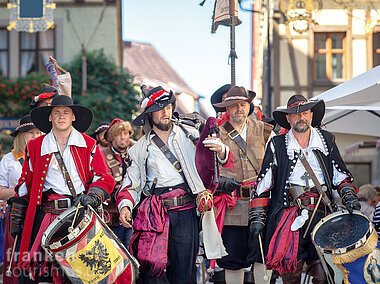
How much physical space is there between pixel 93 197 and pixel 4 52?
55.2 ft

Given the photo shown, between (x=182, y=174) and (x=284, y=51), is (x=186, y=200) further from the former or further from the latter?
(x=284, y=51)

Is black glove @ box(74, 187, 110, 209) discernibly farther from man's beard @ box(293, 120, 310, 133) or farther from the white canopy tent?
the white canopy tent

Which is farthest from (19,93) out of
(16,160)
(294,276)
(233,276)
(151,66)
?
(151,66)

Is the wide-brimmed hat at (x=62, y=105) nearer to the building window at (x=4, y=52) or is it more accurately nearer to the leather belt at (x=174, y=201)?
the leather belt at (x=174, y=201)

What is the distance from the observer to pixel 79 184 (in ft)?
25.0

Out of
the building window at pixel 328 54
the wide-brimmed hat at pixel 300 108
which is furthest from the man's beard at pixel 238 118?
the building window at pixel 328 54

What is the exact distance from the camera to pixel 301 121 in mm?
7645

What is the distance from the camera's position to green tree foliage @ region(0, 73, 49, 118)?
2228 centimetres

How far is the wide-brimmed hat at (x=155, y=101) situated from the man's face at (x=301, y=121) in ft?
3.44

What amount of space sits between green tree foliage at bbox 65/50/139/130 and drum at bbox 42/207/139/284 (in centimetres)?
1511

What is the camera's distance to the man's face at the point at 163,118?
7707 millimetres

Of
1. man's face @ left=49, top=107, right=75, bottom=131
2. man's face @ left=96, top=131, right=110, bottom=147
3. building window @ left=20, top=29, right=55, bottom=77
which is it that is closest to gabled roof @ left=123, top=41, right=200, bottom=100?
building window @ left=20, top=29, right=55, bottom=77

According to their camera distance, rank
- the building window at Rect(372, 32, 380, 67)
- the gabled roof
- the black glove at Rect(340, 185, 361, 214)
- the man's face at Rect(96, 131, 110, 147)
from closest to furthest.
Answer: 1. the black glove at Rect(340, 185, 361, 214)
2. the man's face at Rect(96, 131, 110, 147)
3. the building window at Rect(372, 32, 380, 67)
4. the gabled roof

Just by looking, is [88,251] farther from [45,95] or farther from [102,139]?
[102,139]
